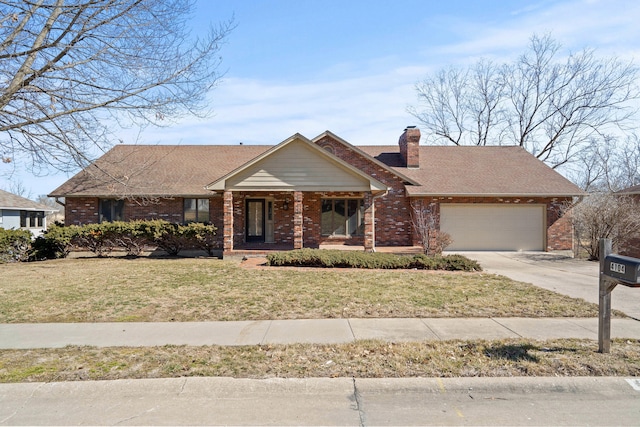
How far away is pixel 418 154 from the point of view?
21.4 meters

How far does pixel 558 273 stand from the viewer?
13.1 m

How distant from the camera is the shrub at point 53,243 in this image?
17.1m

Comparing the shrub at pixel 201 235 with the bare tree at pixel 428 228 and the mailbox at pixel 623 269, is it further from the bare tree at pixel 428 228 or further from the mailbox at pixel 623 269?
the mailbox at pixel 623 269

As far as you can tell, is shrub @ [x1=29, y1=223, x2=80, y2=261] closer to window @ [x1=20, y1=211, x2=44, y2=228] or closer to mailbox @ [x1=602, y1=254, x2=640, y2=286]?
mailbox @ [x1=602, y1=254, x2=640, y2=286]

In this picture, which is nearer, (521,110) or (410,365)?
(410,365)

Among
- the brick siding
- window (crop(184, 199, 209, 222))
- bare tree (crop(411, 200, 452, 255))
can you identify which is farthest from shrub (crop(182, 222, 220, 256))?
bare tree (crop(411, 200, 452, 255))

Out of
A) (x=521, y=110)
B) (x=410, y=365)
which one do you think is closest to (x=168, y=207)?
(x=410, y=365)

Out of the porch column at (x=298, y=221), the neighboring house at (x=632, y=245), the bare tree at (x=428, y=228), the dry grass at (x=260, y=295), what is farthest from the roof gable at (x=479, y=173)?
the dry grass at (x=260, y=295)

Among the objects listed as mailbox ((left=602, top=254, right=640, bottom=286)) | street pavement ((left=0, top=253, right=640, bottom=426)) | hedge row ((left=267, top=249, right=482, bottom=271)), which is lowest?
street pavement ((left=0, top=253, right=640, bottom=426))

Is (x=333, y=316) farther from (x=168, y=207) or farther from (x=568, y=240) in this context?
(x=568, y=240)

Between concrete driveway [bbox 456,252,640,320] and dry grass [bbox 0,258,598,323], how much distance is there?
2.44 feet

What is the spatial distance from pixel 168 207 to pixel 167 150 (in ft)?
Answer: 17.0

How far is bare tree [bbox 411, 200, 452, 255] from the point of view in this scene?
1688 centimetres

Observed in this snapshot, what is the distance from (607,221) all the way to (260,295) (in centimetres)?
1464
